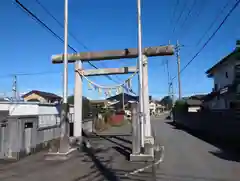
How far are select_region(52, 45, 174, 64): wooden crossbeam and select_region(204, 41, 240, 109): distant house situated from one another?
9.25m

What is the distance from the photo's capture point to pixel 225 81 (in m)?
31.0

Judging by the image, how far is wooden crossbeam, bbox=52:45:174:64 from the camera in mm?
15695

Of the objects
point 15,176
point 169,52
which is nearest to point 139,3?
point 169,52

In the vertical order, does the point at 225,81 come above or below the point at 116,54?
above

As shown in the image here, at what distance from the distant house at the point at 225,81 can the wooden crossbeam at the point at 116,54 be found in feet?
30.4

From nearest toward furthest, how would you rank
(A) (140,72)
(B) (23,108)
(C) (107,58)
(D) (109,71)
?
(A) (140,72) → (C) (107,58) → (D) (109,71) → (B) (23,108)

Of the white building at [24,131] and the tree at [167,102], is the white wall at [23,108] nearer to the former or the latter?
the white building at [24,131]

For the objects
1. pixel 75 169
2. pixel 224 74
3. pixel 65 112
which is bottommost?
pixel 75 169

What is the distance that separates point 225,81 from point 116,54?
18492 mm

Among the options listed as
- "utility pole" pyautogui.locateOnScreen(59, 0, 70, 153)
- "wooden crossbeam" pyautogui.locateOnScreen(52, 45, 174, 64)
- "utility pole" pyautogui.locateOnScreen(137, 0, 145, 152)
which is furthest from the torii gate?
"utility pole" pyautogui.locateOnScreen(59, 0, 70, 153)

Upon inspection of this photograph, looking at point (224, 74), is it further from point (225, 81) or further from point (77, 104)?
point (77, 104)

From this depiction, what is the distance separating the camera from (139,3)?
13547mm

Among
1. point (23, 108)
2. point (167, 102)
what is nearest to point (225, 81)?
point (23, 108)

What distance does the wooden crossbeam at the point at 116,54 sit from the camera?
15.7 m
